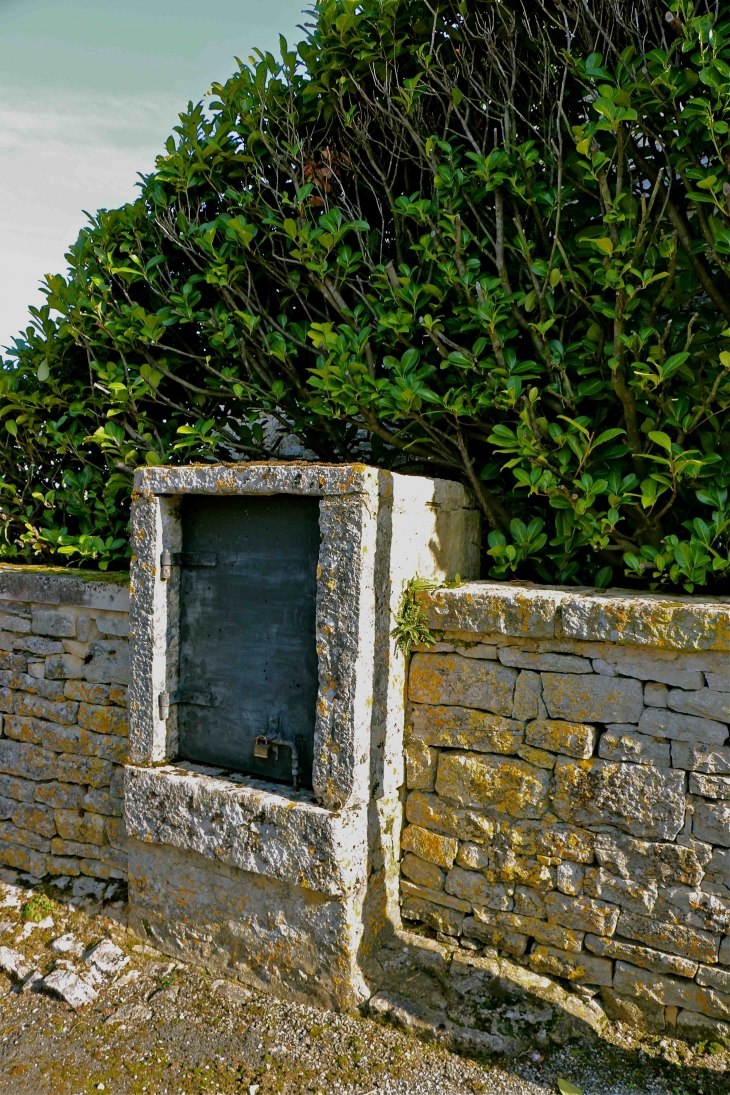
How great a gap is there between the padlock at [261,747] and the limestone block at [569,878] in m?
1.34

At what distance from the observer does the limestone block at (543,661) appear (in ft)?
9.32

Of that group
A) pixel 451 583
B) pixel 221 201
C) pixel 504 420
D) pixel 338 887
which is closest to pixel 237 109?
pixel 221 201

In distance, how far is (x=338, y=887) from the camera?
293cm

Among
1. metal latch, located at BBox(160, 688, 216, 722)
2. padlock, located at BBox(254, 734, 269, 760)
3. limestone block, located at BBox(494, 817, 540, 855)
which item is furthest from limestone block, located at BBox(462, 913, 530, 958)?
metal latch, located at BBox(160, 688, 216, 722)

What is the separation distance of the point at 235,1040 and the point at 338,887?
0.73 meters

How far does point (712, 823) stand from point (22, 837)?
12.3 feet

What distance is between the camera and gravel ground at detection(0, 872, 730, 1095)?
2611mm

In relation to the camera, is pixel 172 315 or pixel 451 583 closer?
pixel 451 583

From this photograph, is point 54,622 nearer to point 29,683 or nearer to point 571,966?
point 29,683

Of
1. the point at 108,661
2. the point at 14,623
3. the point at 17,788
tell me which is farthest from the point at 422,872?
the point at 14,623

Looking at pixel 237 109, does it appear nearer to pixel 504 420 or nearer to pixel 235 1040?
pixel 504 420

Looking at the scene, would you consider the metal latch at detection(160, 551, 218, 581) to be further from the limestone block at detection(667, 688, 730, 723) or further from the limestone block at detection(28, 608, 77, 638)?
the limestone block at detection(667, 688, 730, 723)

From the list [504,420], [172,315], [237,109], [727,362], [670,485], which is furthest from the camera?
[172,315]

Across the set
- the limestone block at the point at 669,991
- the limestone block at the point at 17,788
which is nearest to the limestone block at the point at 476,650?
the limestone block at the point at 669,991
